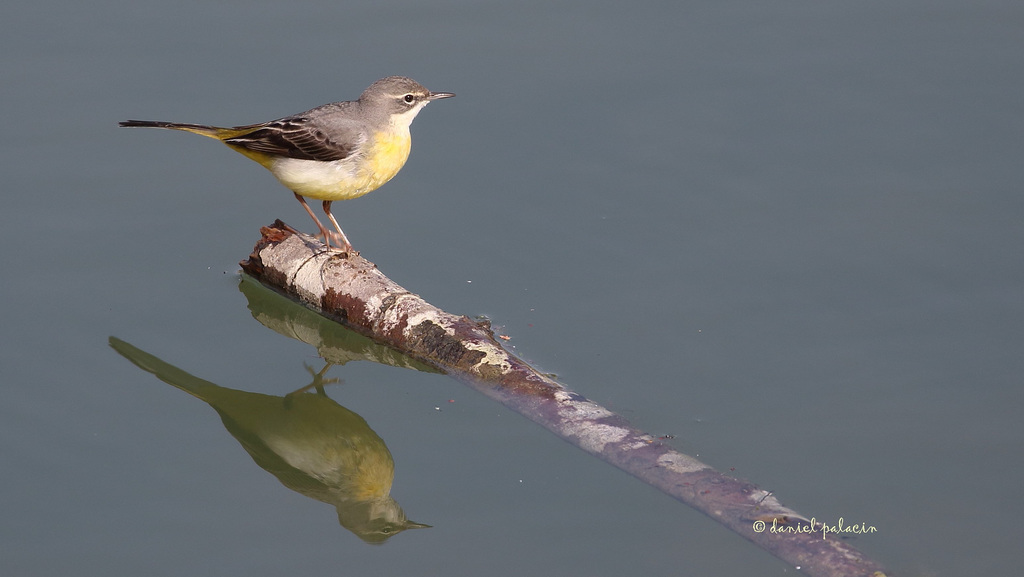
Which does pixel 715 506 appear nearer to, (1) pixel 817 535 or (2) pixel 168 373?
(1) pixel 817 535

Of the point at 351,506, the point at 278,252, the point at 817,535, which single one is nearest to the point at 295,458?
the point at 351,506

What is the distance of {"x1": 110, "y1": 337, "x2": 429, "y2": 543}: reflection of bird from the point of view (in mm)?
6195

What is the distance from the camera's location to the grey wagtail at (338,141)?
25.0 feet

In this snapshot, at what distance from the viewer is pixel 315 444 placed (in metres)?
6.86

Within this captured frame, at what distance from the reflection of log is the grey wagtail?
0.35m

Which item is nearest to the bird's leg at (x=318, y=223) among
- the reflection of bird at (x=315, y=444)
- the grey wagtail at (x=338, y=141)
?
the grey wagtail at (x=338, y=141)

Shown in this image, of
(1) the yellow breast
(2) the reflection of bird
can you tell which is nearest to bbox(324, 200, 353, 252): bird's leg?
(1) the yellow breast

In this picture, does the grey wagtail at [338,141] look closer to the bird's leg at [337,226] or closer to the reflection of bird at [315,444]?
the bird's leg at [337,226]

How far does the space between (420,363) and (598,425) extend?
1.56 m

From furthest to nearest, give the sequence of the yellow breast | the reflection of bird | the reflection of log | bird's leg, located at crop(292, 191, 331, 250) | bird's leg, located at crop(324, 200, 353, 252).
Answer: bird's leg, located at crop(292, 191, 331, 250), bird's leg, located at crop(324, 200, 353, 252), the yellow breast, the reflection of bird, the reflection of log

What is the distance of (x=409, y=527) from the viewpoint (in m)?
5.98

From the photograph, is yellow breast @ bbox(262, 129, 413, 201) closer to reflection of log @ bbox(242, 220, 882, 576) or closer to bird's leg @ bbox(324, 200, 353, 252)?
bird's leg @ bbox(324, 200, 353, 252)

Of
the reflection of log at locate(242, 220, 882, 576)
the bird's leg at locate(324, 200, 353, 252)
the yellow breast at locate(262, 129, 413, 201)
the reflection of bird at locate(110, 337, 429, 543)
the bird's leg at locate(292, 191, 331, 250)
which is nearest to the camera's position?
the reflection of log at locate(242, 220, 882, 576)

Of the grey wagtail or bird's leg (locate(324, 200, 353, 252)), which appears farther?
bird's leg (locate(324, 200, 353, 252))
